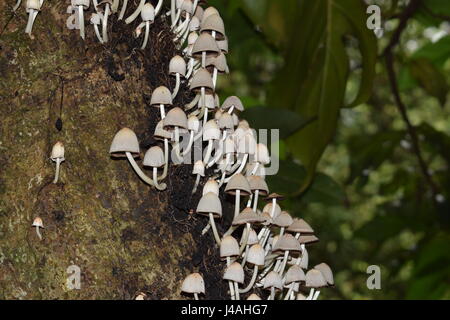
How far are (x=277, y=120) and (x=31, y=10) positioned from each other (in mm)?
1225

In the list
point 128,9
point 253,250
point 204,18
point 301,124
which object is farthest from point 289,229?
point 301,124

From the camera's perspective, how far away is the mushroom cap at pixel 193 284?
45.1 inches

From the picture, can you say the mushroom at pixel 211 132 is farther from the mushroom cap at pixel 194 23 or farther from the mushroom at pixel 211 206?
the mushroom cap at pixel 194 23

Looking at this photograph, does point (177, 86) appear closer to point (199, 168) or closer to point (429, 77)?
point (199, 168)

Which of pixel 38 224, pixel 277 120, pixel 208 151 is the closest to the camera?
pixel 38 224

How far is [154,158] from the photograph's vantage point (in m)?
1.24

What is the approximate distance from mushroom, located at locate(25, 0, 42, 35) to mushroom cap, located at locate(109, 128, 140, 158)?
1.16 ft

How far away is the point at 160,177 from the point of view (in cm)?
127

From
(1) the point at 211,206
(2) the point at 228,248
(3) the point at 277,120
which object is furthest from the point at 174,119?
(3) the point at 277,120

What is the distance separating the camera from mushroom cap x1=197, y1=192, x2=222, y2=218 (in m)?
1.24

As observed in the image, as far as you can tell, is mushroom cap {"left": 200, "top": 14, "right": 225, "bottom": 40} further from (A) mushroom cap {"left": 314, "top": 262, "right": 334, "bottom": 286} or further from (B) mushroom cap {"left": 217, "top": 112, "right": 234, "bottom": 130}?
(A) mushroom cap {"left": 314, "top": 262, "right": 334, "bottom": 286}

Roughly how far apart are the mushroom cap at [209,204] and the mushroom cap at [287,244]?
199mm
